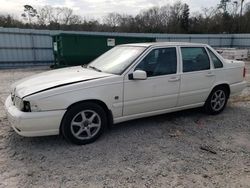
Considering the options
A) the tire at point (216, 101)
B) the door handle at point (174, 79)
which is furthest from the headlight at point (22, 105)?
the tire at point (216, 101)

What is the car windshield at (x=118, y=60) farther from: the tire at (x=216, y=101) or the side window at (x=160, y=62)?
the tire at (x=216, y=101)

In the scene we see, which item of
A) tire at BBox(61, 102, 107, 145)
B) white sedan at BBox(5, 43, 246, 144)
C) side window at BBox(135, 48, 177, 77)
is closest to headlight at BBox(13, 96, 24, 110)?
white sedan at BBox(5, 43, 246, 144)

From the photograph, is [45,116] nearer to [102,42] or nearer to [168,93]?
[168,93]

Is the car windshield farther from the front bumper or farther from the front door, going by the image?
the front bumper

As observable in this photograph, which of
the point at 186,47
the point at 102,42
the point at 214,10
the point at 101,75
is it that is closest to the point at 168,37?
the point at 102,42

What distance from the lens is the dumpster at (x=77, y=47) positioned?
37.0ft

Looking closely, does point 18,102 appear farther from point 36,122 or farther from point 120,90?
point 120,90

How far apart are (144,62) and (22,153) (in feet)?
7.95

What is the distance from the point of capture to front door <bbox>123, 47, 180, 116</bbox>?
412 cm

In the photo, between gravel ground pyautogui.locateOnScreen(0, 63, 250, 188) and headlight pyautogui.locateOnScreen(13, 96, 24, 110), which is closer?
gravel ground pyautogui.locateOnScreen(0, 63, 250, 188)

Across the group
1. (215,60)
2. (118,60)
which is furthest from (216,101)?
(118,60)

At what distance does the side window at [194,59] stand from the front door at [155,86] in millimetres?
243

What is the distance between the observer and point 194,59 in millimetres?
4906

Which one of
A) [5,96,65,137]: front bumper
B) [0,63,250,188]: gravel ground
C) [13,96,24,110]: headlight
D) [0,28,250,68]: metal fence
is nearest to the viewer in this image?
[0,63,250,188]: gravel ground
